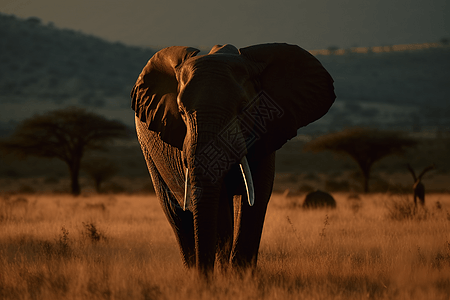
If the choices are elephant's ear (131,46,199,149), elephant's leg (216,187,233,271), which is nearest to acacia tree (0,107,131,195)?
elephant's ear (131,46,199,149)

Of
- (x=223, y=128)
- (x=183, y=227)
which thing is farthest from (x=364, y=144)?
(x=223, y=128)

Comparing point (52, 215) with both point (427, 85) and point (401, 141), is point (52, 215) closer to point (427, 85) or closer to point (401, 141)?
point (401, 141)

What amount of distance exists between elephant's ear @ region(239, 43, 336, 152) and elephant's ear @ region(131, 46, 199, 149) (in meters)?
0.76

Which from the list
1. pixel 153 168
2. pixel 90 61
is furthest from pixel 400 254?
pixel 90 61

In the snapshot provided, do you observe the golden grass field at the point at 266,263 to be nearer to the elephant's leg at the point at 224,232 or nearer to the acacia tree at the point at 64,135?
the elephant's leg at the point at 224,232

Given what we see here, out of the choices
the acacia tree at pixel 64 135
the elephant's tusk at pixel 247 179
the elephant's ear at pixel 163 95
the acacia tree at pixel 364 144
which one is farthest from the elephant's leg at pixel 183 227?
the acacia tree at pixel 364 144

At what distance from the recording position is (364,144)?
101 ft

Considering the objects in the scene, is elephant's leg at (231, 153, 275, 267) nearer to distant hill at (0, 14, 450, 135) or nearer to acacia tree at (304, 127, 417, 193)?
acacia tree at (304, 127, 417, 193)

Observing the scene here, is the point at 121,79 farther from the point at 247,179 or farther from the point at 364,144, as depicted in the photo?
the point at 247,179

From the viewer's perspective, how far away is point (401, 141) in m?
31.2

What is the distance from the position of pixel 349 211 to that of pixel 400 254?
746 cm

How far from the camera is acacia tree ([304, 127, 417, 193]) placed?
30703 millimetres

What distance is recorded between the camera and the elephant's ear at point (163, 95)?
19.2ft

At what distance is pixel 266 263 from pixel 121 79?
110915mm
